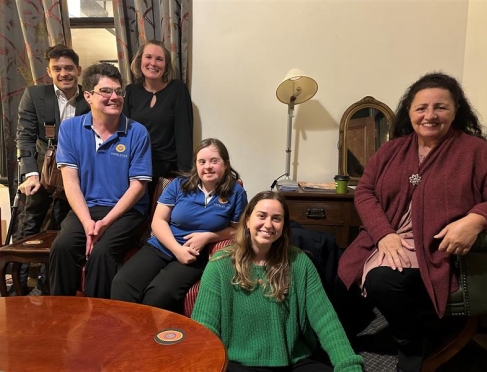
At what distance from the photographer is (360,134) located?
2701mm

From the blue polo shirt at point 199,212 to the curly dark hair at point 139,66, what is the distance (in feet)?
3.17

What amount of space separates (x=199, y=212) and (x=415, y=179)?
36.9 inches

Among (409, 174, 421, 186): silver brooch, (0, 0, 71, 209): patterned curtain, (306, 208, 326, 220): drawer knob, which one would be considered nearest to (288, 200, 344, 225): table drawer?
(306, 208, 326, 220): drawer knob

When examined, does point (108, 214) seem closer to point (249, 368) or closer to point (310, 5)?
point (249, 368)

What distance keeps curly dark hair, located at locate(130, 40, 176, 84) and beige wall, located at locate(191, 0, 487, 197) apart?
336mm

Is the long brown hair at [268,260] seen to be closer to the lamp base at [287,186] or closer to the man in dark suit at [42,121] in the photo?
the lamp base at [287,186]

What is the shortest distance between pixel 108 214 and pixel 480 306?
1.64 meters

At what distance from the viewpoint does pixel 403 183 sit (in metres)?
1.62

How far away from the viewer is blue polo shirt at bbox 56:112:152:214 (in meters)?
1.94

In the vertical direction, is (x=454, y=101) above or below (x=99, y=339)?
above

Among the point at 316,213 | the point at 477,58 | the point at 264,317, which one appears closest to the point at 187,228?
the point at 264,317

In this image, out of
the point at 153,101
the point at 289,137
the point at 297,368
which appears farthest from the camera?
the point at 289,137

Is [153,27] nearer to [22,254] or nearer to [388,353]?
[22,254]

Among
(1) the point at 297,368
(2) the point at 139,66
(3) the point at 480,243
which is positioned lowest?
(1) the point at 297,368
